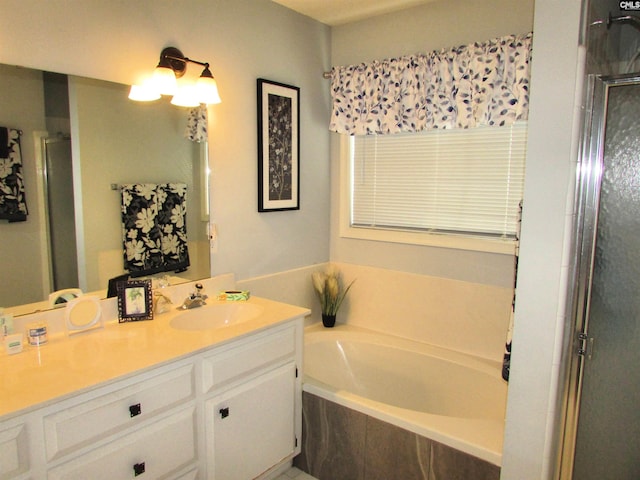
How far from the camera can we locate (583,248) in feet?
5.07

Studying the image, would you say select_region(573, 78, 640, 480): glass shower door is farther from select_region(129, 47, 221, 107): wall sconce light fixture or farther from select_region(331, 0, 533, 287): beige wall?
select_region(129, 47, 221, 107): wall sconce light fixture

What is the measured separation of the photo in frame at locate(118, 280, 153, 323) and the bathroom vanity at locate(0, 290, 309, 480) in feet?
0.20

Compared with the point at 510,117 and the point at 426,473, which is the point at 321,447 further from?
the point at 510,117

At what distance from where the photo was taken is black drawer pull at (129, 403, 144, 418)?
1.50 m

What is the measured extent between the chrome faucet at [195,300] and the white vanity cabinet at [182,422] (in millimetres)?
429

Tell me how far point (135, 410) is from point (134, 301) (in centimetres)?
60

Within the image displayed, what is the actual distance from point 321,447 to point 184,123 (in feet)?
5.78

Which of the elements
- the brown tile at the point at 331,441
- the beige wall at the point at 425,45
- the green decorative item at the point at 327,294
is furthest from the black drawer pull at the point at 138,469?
the beige wall at the point at 425,45

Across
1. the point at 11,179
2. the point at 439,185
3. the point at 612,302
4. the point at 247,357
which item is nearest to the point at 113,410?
the point at 247,357

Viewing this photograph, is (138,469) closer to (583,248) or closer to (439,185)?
(583,248)

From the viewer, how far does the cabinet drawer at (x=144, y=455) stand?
4.61 feet

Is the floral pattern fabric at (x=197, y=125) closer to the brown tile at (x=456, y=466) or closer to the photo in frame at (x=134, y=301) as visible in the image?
the photo in frame at (x=134, y=301)

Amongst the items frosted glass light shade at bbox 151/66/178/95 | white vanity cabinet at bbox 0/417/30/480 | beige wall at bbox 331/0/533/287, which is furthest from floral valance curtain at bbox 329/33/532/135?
white vanity cabinet at bbox 0/417/30/480

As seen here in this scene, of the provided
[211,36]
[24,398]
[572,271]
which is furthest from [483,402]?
[211,36]
